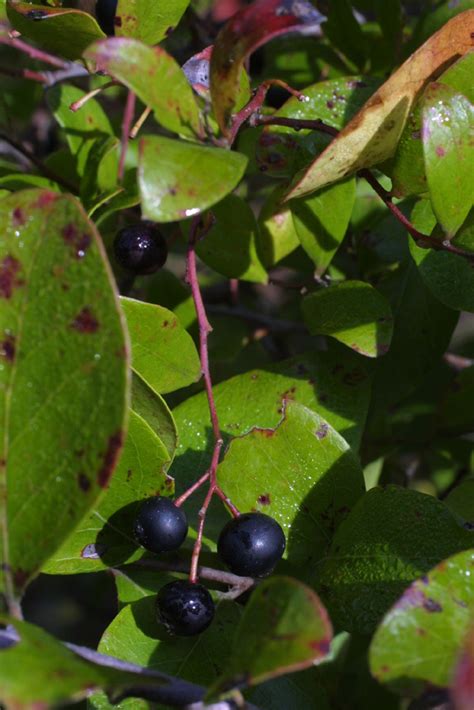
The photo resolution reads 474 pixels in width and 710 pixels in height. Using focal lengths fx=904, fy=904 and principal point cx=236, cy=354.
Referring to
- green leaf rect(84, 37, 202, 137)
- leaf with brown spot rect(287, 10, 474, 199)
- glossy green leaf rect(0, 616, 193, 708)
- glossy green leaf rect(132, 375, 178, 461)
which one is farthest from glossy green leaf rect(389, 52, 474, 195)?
glossy green leaf rect(0, 616, 193, 708)

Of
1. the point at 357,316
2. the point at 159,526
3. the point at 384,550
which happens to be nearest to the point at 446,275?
the point at 357,316

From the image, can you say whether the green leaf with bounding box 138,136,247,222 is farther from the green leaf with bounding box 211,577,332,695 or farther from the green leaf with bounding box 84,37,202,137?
the green leaf with bounding box 211,577,332,695

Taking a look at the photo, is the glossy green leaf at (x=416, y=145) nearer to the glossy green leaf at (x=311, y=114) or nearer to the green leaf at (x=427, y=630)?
the glossy green leaf at (x=311, y=114)

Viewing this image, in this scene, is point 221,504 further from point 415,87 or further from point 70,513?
point 415,87

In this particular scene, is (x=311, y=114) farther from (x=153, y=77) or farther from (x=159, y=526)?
(x=159, y=526)

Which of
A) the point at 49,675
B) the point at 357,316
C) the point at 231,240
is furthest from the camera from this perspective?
the point at 231,240

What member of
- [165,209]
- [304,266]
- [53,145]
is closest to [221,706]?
[165,209]
